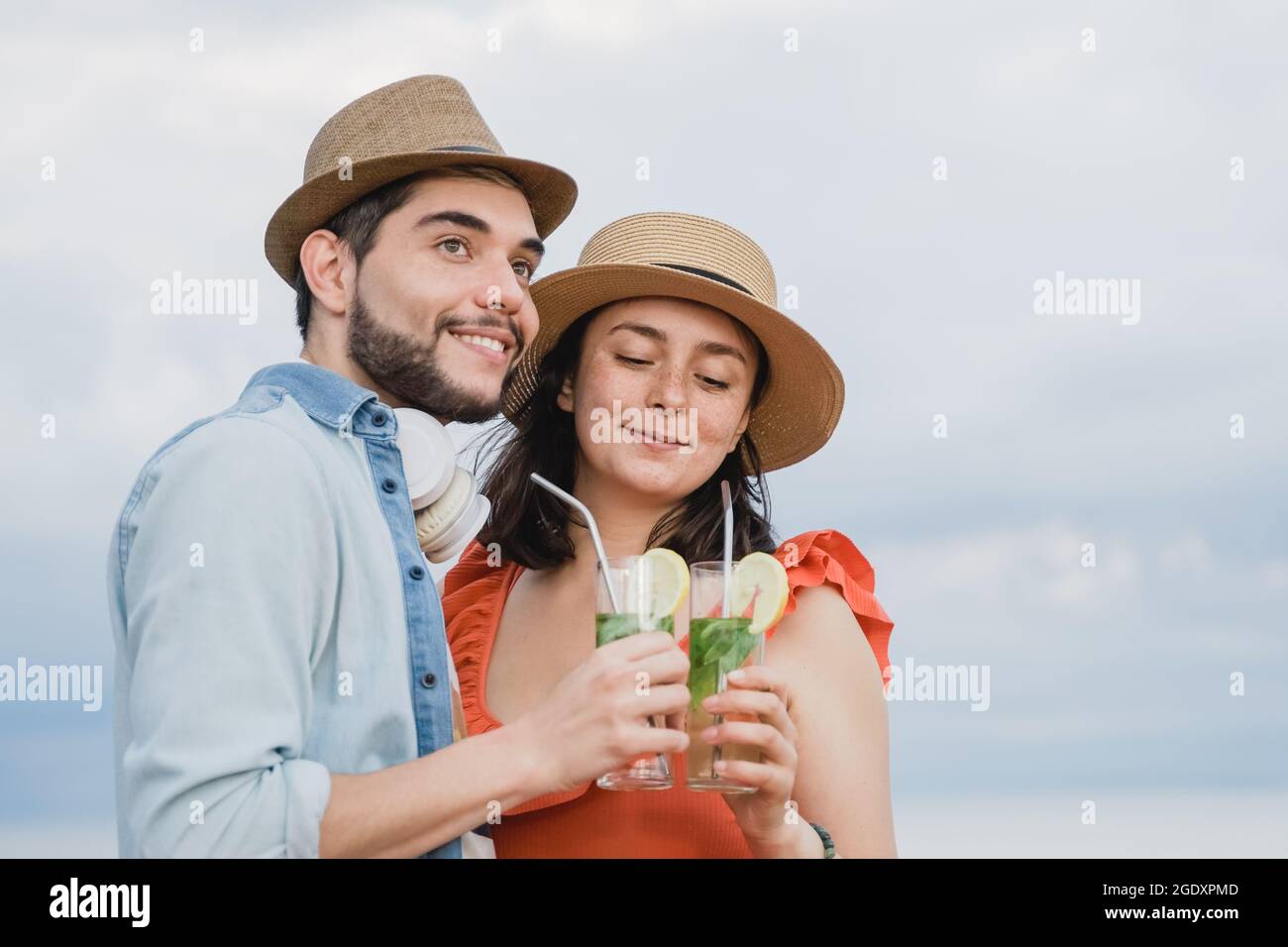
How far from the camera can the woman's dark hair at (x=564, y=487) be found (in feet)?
15.1

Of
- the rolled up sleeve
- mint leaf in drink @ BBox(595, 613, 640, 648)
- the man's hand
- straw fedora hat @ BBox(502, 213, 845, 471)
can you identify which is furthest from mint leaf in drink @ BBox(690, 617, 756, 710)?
straw fedora hat @ BBox(502, 213, 845, 471)

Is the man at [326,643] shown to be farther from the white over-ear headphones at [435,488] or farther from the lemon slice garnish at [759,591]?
the lemon slice garnish at [759,591]

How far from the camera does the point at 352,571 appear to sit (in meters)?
3.10

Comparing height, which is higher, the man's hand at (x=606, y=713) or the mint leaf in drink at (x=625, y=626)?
the mint leaf in drink at (x=625, y=626)

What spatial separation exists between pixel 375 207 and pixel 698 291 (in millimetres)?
1085

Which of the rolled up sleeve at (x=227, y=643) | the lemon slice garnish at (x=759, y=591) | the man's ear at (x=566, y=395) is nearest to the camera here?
the rolled up sleeve at (x=227, y=643)

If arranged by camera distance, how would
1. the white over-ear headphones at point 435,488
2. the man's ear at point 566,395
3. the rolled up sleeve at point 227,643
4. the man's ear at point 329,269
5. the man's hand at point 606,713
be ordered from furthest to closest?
the man's ear at point 566,395 < the man's ear at point 329,269 < the white over-ear headphones at point 435,488 < the man's hand at point 606,713 < the rolled up sleeve at point 227,643

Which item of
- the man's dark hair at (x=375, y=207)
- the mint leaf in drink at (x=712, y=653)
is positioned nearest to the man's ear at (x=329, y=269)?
the man's dark hair at (x=375, y=207)

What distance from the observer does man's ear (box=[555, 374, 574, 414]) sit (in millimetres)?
4852

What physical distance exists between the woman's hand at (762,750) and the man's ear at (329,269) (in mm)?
1549

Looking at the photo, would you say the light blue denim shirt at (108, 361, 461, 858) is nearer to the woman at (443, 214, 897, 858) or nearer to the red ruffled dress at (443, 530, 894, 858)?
the red ruffled dress at (443, 530, 894, 858)

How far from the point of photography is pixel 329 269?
391 cm

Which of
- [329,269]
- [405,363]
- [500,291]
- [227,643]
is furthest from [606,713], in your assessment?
[329,269]
